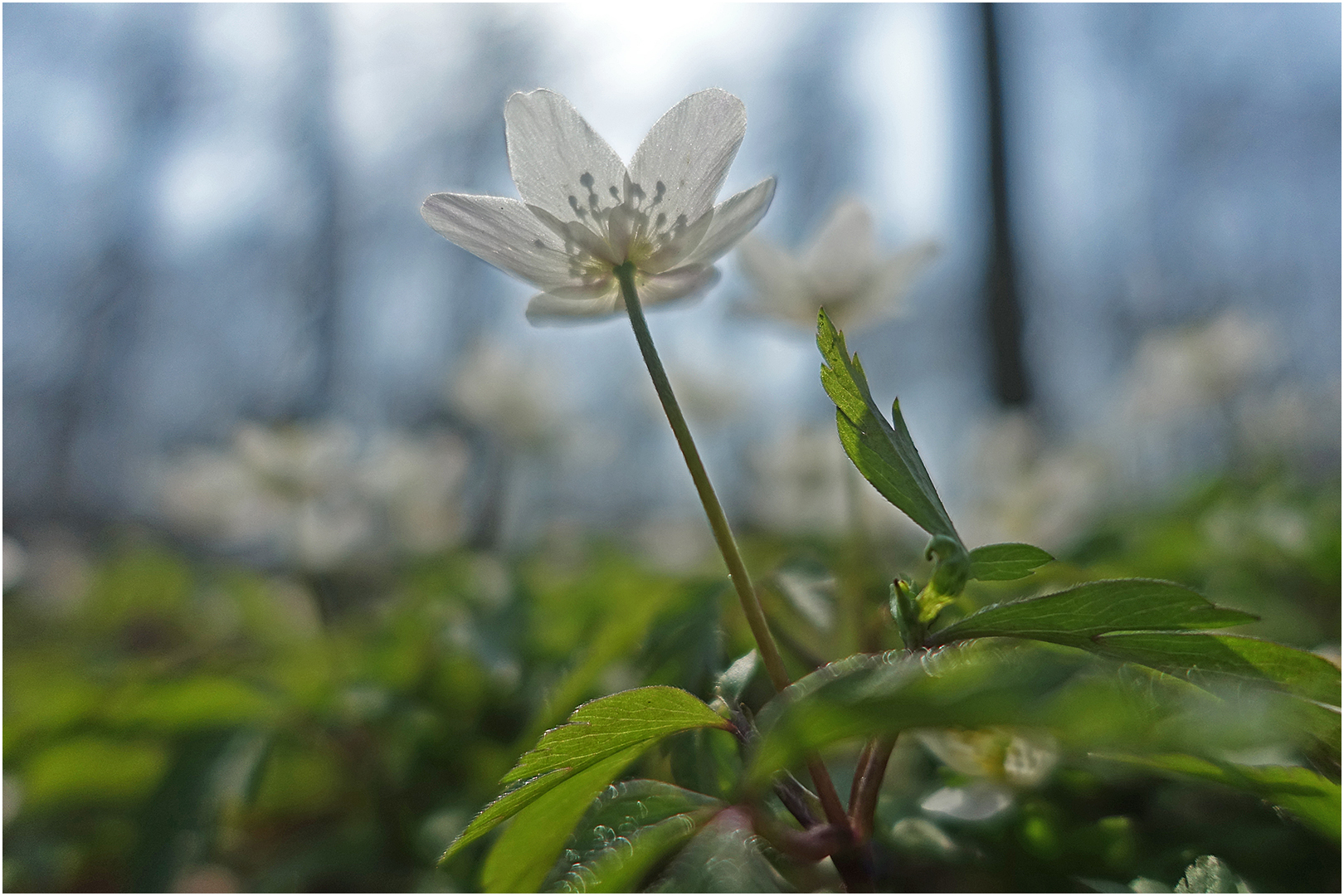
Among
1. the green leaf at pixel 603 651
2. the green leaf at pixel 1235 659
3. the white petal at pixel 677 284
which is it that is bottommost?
the green leaf at pixel 603 651

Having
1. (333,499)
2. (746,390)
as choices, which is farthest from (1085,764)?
(746,390)

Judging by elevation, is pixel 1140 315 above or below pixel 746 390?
above

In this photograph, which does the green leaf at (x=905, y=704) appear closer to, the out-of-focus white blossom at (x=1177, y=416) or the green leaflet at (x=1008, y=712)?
the green leaflet at (x=1008, y=712)

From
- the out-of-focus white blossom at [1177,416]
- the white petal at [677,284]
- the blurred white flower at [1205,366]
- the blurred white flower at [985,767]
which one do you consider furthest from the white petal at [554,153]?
the blurred white flower at [1205,366]

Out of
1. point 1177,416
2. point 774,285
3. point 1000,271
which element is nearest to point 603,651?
point 774,285

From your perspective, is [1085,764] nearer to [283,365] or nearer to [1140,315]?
[283,365]

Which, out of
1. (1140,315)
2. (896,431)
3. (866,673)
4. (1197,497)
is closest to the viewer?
(866,673)
